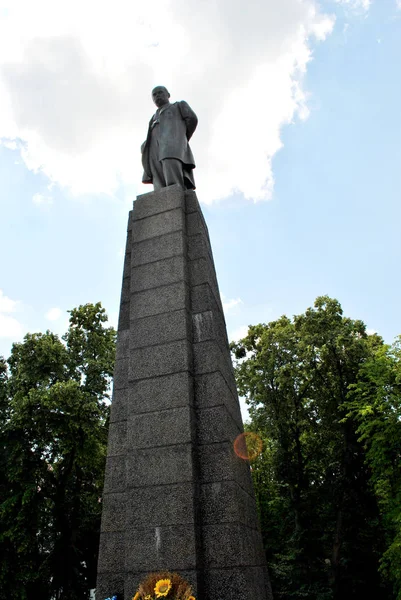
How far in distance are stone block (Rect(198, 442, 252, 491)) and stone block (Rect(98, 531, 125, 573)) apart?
1.67 metres

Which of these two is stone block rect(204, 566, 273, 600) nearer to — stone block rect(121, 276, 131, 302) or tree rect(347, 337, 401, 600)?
stone block rect(121, 276, 131, 302)

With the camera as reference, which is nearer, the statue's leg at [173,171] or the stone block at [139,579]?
the stone block at [139,579]

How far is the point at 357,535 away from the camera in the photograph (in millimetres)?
21922

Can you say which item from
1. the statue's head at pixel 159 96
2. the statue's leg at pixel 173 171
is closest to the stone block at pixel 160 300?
the statue's leg at pixel 173 171

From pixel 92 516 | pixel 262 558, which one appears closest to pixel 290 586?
pixel 92 516

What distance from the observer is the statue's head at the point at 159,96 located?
37.0ft

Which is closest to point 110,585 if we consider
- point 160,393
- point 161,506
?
point 161,506

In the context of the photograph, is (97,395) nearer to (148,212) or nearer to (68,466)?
(68,466)

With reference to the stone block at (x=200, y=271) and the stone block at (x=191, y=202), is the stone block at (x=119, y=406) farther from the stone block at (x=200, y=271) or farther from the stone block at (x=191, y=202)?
the stone block at (x=191, y=202)

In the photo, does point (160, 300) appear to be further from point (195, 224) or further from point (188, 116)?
point (188, 116)

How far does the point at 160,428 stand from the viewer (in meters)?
6.86

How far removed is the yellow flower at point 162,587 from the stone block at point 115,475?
84.9 inches

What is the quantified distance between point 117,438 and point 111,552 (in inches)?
68.1

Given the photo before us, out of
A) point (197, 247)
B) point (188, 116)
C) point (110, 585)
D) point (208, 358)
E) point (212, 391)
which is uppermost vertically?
point (188, 116)
